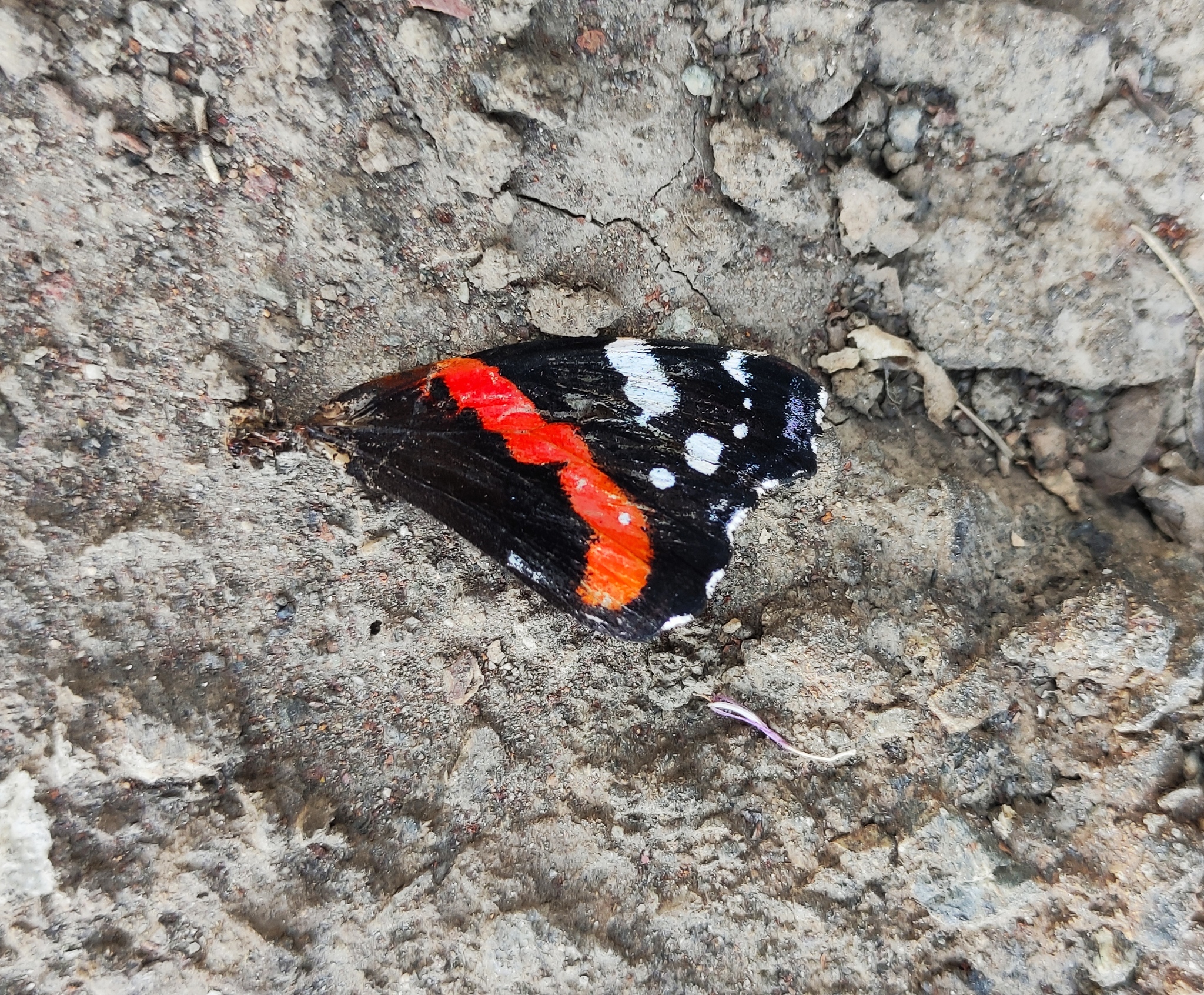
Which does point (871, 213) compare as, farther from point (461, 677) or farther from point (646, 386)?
point (461, 677)

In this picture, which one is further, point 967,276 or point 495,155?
point 967,276

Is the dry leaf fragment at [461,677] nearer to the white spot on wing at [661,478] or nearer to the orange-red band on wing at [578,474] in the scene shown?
the orange-red band on wing at [578,474]

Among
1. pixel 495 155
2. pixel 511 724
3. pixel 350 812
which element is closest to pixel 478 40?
pixel 495 155

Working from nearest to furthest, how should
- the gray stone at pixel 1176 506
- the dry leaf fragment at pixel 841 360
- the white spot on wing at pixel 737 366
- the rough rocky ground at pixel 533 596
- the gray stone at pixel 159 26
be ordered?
the gray stone at pixel 159 26, the rough rocky ground at pixel 533 596, the white spot on wing at pixel 737 366, the gray stone at pixel 1176 506, the dry leaf fragment at pixel 841 360

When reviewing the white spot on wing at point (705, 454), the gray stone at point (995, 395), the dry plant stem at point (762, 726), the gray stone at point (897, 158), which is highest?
the gray stone at point (897, 158)

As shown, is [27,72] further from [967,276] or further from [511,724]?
[967,276]

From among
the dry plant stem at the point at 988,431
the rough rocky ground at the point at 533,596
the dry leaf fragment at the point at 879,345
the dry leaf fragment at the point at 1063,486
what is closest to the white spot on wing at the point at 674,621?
the rough rocky ground at the point at 533,596

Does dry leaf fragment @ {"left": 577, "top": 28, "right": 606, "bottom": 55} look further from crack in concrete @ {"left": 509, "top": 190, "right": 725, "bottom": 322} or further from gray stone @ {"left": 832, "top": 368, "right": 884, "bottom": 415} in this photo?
gray stone @ {"left": 832, "top": 368, "right": 884, "bottom": 415}
